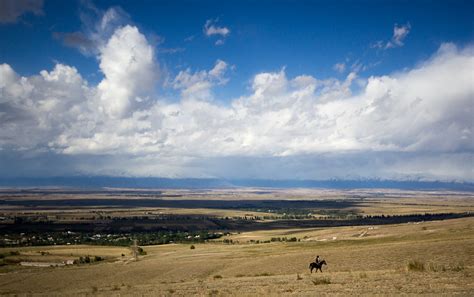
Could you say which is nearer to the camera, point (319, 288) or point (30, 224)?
point (319, 288)

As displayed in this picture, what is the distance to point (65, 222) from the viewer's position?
184 meters

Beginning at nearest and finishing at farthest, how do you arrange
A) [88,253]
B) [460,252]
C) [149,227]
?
1. [460,252]
2. [88,253]
3. [149,227]

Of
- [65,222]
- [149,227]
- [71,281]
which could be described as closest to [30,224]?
[65,222]

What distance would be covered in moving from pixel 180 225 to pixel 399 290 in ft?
517

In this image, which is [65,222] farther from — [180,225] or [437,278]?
[437,278]

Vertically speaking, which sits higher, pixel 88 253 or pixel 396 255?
pixel 396 255

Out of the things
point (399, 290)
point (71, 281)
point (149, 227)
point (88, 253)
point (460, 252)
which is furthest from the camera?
point (149, 227)

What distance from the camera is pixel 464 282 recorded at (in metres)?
23.0

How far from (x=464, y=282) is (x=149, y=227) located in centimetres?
15223

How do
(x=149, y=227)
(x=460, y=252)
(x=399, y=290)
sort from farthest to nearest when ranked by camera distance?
1. (x=149, y=227)
2. (x=460, y=252)
3. (x=399, y=290)

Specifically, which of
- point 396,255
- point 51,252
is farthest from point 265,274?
point 51,252

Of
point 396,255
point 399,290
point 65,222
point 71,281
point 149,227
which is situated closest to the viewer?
point 399,290

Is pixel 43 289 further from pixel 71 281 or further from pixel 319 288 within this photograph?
pixel 319 288

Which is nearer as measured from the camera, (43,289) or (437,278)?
(437,278)
